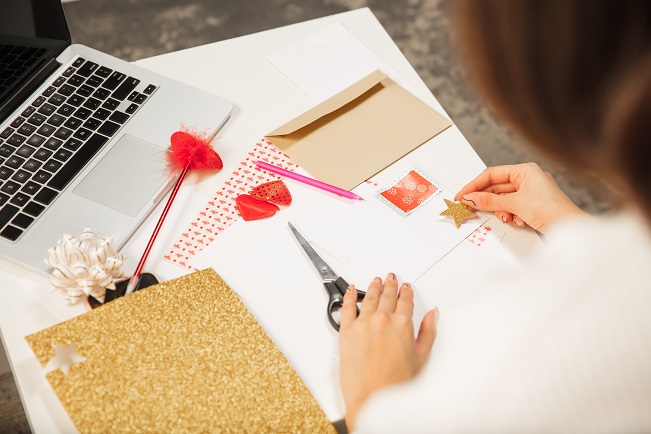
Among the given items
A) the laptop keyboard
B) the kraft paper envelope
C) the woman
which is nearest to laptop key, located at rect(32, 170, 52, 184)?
the laptop keyboard

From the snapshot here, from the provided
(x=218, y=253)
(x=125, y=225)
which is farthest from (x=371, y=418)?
(x=125, y=225)

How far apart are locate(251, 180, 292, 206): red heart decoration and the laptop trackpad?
0.14 m

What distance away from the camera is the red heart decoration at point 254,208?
89cm

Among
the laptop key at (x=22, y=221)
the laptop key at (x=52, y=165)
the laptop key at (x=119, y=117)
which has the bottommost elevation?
the laptop key at (x=22, y=221)

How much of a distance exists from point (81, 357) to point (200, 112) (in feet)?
1.43

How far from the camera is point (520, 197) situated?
0.88 m

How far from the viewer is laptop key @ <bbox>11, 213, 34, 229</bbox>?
0.83 meters

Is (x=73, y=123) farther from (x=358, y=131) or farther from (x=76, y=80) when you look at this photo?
(x=358, y=131)

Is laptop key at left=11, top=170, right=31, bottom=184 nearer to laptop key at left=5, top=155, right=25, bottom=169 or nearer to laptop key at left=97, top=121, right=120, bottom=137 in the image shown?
laptop key at left=5, top=155, right=25, bottom=169

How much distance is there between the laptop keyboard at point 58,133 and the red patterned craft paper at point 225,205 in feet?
0.61

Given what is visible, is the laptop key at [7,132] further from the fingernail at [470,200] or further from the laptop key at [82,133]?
the fingernail at [470,200]

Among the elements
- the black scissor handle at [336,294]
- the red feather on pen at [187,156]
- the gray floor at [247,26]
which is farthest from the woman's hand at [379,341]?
the gray floor at [247,26]

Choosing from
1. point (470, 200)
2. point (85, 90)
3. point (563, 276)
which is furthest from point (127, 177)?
point (563, 276)

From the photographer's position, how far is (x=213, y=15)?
7.30 feet
